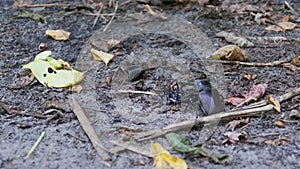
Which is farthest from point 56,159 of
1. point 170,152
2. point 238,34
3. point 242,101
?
point 238,34

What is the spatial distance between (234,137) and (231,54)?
616 mm

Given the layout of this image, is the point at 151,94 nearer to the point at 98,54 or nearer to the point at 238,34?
the point at 98,54

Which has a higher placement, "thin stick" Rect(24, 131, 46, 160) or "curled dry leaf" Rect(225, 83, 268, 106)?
"curled dry leaf" Rect(225, 83, 268, 106)

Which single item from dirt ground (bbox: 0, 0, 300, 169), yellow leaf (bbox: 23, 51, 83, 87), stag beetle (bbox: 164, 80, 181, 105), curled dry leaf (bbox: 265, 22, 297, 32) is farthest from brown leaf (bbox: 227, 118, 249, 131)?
curled dry leaf (bbox: 265, 22, 297, 32)

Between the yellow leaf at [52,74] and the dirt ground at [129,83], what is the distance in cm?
3

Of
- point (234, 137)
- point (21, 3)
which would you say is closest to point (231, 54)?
point (234, 137)

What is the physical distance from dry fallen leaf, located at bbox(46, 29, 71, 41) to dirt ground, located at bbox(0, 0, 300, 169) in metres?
0.02

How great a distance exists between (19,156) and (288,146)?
801mm

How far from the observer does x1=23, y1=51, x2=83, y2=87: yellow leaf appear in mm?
1926

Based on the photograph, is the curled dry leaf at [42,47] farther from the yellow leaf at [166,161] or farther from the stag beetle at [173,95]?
the yellow leaf at [166,161]

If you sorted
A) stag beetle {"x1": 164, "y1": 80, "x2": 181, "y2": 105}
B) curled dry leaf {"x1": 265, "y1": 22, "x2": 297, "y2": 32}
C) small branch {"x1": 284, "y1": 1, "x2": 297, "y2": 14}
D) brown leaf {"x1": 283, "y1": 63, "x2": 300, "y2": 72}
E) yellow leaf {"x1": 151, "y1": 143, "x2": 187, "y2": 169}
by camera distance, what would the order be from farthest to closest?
1. small branch {"x1": 284, "y1": 1, "x2": 297, "y2": 14}
2. curled dry leaf {"x1": 265, "y1": 22, "x2": 297, "y2": 32}
3. brown leaf {"x1": 283, "y1": 63, "x2": 300, "y2": 72}
4. stag beetle {"x1": 164, "y1": 80, "x2": 181, "y2": 105}
5. yellow leaf {"x1": 151, "y1": 143, "x2": 187, "y2": 169}

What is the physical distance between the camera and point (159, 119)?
5.55 ft

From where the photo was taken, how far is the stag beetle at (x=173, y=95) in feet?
5.92

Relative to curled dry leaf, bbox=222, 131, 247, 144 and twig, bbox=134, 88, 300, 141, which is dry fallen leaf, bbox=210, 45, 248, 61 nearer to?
twig, bbox=134, 88, 300, 141
